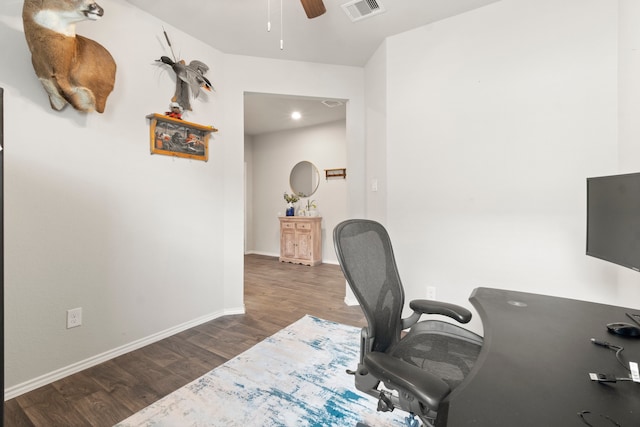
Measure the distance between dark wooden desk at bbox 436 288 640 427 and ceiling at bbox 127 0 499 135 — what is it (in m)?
2.31

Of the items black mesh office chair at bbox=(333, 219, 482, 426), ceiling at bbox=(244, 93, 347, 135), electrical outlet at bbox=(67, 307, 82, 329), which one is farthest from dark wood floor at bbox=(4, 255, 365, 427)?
ceiling at bbox=(244, 93, 347, 135)

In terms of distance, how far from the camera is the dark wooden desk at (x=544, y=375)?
58cm

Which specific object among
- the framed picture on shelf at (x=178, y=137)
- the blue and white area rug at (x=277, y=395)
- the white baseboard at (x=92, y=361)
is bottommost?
the blue and white area rug at (x=277, y=395)

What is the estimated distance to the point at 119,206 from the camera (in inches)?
80.0

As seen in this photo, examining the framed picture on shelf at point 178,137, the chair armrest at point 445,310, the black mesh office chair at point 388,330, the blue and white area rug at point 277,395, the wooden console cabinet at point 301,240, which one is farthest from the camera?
the wooden console cabinet at point 301,240

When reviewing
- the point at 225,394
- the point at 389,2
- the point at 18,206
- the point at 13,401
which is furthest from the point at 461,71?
the point at 13,401

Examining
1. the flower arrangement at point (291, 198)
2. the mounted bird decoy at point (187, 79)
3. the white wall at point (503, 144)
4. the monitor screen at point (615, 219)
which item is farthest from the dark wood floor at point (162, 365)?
the flower arrangement at point (291, 198)

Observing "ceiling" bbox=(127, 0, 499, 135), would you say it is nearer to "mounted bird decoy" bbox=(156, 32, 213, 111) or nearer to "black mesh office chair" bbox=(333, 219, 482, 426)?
"mounted bird decoy" bbox=(156, 32, 213, 111)

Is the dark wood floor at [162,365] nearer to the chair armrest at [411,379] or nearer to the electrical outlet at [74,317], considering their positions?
the electrical outlet at [74,317]

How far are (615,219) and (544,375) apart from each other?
892mm

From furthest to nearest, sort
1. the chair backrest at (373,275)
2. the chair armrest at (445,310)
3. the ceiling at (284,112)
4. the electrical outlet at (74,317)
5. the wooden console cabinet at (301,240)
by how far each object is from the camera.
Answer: the wooden console cabinet at (301,240), the ceiling at (284,112), the electrical outlet at (74,317), the chair armrest at (445,310), the chair backrest at (373,275)

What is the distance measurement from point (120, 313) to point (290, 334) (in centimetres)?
133

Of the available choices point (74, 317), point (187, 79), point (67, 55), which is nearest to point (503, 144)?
point (187, 79)

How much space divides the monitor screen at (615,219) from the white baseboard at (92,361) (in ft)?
9.67
